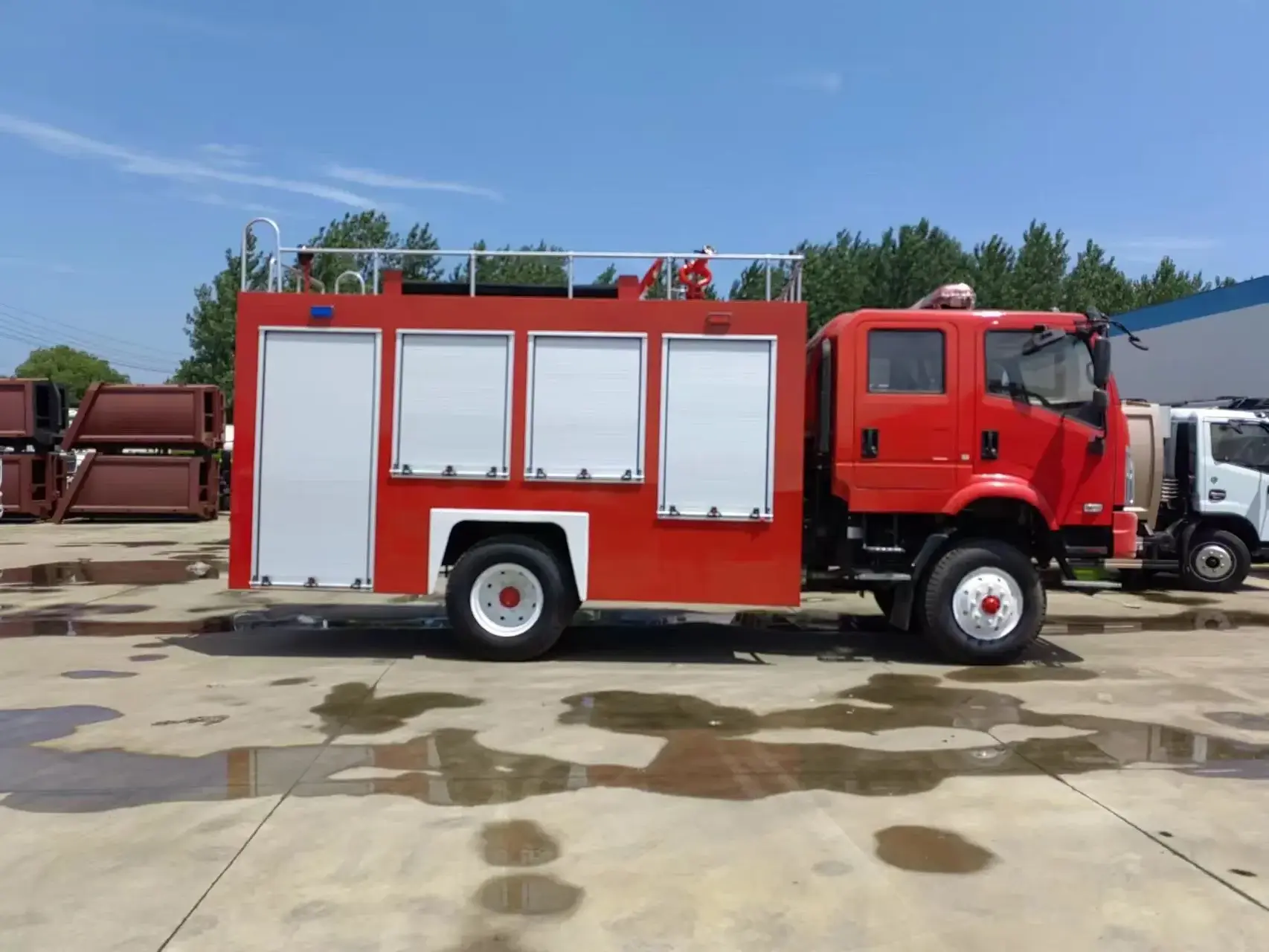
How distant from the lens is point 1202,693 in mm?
7738

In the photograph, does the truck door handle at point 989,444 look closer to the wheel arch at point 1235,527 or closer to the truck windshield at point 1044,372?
the truck windshield at point 1044,372

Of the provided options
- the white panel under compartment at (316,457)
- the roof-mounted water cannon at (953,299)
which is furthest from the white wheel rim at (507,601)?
the roof-mounted water cannon at (953,299)

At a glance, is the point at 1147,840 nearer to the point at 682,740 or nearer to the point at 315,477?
the point at 682,740

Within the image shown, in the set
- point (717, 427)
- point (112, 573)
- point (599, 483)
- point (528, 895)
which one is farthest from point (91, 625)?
point (528, 895)

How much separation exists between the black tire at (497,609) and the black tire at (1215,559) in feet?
32.1

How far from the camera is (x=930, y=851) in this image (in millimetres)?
4539

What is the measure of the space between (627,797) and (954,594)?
4.22 m

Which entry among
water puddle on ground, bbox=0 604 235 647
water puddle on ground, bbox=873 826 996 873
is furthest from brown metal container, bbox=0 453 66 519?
water puddle on ground, bbox=873 826 996 873

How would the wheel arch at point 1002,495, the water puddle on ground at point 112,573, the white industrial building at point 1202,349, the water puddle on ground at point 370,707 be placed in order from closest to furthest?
the water puddle on ground at point 370,707
the wheel arch at point 1002,495
the water puddle on ground at point 112,573
the white industrial building at point 1202,349

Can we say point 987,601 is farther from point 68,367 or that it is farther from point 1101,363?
point 68,367

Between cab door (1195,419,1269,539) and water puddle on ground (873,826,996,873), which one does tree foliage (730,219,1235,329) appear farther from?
water puddle on ground (873,826,996,873)

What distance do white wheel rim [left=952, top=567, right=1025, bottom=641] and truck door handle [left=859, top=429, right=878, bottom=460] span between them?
130 cm

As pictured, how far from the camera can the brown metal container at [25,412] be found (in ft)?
85.2

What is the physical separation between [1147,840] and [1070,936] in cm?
118
